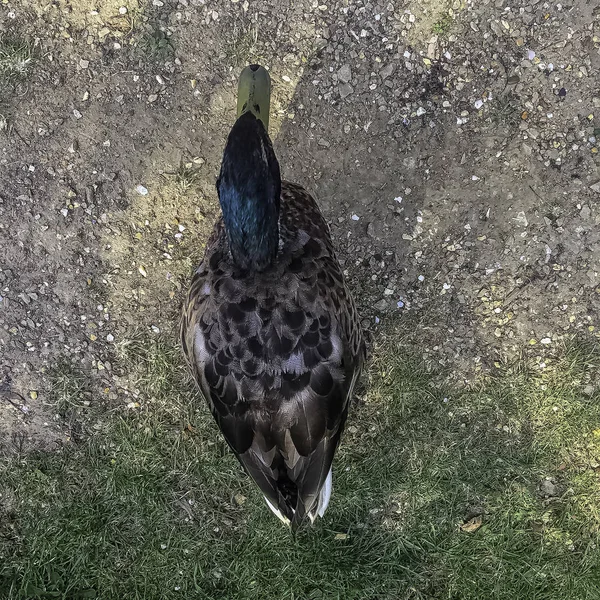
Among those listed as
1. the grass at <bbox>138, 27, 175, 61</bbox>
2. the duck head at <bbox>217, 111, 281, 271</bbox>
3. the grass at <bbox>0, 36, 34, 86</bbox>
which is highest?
the grass at <bbox>138, 27, 175, 61</bbox>

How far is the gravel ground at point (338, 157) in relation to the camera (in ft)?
10.9

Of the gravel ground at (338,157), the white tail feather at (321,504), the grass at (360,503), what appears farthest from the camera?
the grass at (360,503)

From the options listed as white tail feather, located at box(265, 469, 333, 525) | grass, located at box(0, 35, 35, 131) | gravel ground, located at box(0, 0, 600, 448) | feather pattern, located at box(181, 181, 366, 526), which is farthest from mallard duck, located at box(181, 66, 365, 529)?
grass, located at box(0, 35, 35, 131)

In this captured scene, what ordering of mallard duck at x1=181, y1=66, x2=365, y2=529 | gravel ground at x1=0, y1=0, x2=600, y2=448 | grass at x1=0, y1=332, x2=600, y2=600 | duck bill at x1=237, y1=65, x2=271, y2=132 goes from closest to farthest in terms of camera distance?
mallard duck at x1=181, y1=66, x2=365, y2=529 → duck bill at x1=237, y1=65, x2=271, y2=132 → gravel ground at x1=0, y1=0, x2=600, y2=448 → grass at x1=0, y1=332, x2=600, y2=600

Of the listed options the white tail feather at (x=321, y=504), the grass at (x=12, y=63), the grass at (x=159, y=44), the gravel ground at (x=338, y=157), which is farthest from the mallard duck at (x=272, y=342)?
the grass at (x=12, y=63)

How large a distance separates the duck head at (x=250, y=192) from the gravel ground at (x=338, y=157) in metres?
0.93

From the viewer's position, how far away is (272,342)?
255 centimetres

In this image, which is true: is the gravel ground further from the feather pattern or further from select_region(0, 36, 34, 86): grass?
the feather pattern

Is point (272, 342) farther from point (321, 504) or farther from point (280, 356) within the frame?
point (321, 504)

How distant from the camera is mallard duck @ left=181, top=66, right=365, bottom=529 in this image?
8.38ft

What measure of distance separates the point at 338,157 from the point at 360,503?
2.02 meters

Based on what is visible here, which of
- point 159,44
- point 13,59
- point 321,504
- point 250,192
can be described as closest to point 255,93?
point 250,192

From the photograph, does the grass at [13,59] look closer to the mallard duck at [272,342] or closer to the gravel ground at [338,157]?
the gravel ground at [338,157]

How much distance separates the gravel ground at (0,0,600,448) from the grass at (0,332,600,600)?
0.26m
